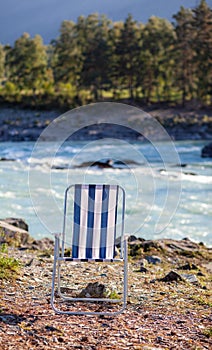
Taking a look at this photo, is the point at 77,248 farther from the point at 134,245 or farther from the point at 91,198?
the point at 134,245

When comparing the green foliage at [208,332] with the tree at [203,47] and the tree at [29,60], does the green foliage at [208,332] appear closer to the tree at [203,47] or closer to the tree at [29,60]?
the tree at [203,47]

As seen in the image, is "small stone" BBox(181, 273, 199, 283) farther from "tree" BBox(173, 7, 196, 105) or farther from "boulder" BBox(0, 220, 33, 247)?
"tree" BBox(173, 7, 196, 105)

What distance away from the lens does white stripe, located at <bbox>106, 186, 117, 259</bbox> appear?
385 cm

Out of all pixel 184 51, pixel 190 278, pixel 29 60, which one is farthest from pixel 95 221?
pixel 29 60

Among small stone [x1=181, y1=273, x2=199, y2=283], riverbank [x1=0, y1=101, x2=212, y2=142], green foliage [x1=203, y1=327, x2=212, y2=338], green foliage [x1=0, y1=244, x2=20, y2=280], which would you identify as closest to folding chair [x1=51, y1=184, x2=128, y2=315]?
green foliage [x1=203, y1=327, x2=212, y2=338]

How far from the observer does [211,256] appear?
23.5 feet

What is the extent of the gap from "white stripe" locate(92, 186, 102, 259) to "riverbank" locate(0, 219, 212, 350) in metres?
0.46

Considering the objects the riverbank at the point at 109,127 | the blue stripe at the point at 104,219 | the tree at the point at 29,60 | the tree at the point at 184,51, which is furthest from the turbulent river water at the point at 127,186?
the tree at the point at 29,60

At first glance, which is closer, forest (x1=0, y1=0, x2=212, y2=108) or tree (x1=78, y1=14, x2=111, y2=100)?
forest (x1=0, y1=0, x2=212, y2=108)

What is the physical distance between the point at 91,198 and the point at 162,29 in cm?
4173

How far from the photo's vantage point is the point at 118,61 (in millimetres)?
44562

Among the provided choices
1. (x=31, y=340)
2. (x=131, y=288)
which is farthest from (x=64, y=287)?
(x=31, y=340)

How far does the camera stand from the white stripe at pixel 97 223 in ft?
12.6

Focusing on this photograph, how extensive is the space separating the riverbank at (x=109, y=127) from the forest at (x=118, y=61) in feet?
9.07
